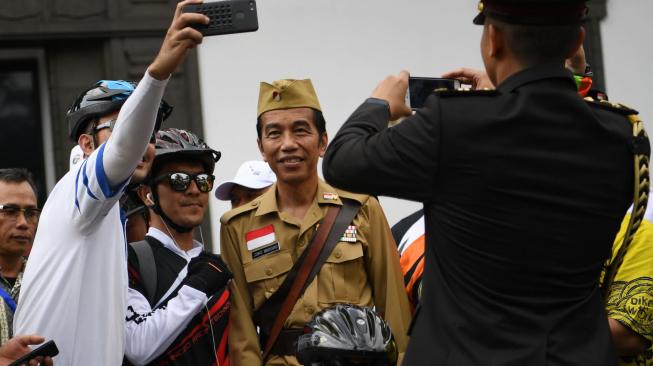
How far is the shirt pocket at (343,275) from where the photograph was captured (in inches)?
189

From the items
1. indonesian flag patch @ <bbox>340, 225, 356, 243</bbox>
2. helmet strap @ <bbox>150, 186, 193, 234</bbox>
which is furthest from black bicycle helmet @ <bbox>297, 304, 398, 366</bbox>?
helmet strap @ <bbox>150, 186, 193, 234</bbox>

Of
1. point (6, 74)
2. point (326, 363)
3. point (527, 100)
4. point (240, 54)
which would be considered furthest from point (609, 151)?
point (6, 74)

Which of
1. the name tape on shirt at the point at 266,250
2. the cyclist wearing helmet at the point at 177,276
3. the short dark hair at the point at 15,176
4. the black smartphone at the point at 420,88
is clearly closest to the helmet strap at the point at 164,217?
the cyclist wearing helmet at the point at 177,276

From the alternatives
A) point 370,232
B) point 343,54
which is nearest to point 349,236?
point 370,232

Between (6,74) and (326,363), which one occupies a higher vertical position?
(6,74)

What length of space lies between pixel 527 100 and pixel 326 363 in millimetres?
1056

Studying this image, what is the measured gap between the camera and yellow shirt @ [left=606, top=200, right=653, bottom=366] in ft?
13.1

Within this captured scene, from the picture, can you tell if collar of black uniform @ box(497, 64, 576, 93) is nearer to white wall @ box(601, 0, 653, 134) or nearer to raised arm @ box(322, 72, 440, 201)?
raised arm @ box(322, 72, 440, 201)

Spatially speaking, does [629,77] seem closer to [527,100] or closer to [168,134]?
[168,134]

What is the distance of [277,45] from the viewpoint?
8445 mm

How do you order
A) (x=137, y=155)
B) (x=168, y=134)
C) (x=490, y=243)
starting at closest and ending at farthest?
1. (x=490, y=243)
2. (x=137, y=155)
3. (x=168, y=134)

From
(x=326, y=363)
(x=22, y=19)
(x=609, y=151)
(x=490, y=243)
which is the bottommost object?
(x=326, y=363)

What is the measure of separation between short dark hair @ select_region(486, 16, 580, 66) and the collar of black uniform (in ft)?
0.07

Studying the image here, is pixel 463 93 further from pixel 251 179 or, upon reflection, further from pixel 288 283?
pixel 251 179
